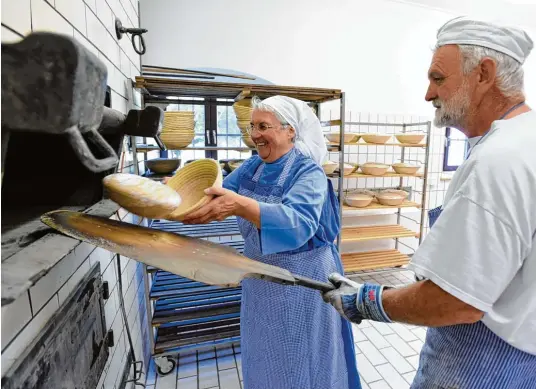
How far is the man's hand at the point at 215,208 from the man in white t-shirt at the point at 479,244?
15.4 inches

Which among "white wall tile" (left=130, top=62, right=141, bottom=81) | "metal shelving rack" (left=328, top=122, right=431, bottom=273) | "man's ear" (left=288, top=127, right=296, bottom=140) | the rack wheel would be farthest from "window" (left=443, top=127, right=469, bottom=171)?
the rack wheel

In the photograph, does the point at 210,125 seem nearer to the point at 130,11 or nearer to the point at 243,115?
the point at 243,115

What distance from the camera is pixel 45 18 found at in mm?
683

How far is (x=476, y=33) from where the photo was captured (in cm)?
82

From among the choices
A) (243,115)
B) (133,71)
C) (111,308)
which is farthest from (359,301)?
(133,71)

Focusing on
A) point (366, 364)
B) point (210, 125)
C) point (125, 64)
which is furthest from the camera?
point (210, 125)

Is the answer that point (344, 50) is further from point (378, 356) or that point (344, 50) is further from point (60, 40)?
point (60, 40)

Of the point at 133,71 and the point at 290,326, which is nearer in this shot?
the point at 290,326

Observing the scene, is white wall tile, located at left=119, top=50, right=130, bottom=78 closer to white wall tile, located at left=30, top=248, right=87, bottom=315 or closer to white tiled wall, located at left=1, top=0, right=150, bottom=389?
white tiled wall, located at left=1, top=0, right=150, bottom=389

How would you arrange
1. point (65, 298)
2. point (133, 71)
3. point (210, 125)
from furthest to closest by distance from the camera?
point (210, 125) < point (133, 71) < point (65, 298)

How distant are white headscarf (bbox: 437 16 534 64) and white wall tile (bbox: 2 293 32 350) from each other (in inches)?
45.2

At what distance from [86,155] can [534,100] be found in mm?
5058

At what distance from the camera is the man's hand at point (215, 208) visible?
2.48 feet

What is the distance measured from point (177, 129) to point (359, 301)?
4.74 ft
